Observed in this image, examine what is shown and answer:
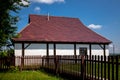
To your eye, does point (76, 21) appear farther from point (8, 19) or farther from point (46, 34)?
point (8, 19)

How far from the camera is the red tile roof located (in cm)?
2895

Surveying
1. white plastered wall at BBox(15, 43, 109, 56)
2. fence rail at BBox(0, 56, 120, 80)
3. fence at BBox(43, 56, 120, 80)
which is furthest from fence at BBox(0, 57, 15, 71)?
fence at BBox(43, 56, 120, 80)

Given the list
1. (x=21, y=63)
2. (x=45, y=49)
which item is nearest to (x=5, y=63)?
(x=21, y=63)

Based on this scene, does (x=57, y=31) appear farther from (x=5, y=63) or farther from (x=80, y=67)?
(x=80, y=67)

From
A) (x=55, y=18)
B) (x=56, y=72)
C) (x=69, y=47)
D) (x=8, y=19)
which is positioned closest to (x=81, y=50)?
(x=69, y=47)

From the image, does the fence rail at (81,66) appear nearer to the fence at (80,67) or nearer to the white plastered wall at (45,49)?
the fence at (80,67)

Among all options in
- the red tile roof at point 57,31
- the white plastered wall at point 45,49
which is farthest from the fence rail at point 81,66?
the red tile roof at point 57,31

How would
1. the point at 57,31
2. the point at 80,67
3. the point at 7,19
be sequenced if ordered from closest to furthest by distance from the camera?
the point at 80,67 < the point at 7,19 < the point at 57,31

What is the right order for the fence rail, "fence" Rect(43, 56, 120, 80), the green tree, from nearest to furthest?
1. the fence rail
2. "fence" Rect(43, 56, 120, 80)
3. the green tree

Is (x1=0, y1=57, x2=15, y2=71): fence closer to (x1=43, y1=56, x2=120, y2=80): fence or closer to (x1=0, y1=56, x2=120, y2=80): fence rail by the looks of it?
(x1=0, y1=56, x2=120, y2=80): fence rail

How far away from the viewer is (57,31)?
1254 inches

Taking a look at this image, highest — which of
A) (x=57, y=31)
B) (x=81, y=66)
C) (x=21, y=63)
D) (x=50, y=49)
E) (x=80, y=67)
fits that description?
(x=57, y=31)

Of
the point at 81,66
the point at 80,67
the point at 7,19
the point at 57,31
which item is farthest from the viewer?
the point at 57,31

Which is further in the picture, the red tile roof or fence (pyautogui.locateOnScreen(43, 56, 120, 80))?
the red tile roof
